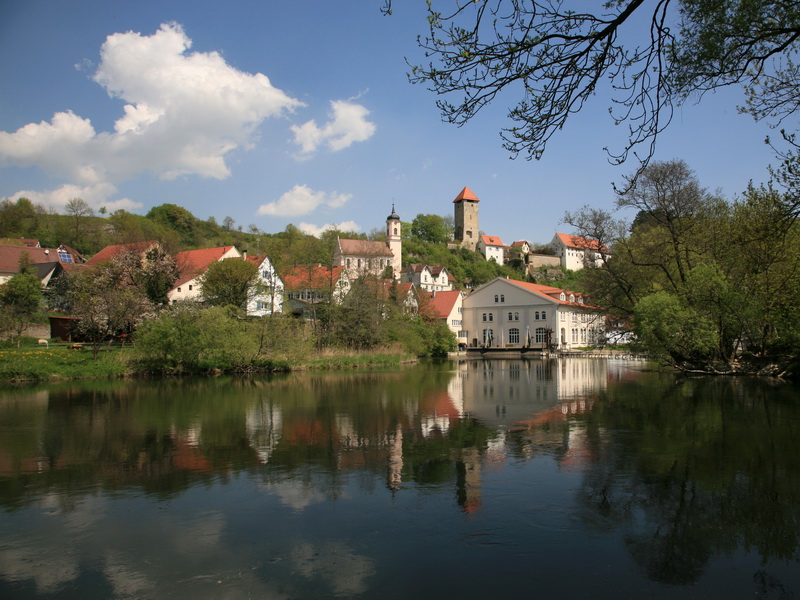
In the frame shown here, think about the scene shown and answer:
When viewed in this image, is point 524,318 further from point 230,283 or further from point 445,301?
point 230,283

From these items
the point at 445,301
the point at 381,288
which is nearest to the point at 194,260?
the point at 381,288

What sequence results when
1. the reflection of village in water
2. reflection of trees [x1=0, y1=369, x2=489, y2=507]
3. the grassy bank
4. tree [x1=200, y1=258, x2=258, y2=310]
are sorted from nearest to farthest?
reflection of trees [x1=0, y1=369, x2=489, y2=507] → the reflection of village in water → the grassy bank → tree [x1=200, y1=258, x2=258, y2=310]

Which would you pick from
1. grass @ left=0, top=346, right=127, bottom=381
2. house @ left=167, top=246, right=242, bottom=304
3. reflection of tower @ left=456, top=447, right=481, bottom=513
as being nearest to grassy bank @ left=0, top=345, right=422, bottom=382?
grass @ left=0, top=346, right=127, bottom=381

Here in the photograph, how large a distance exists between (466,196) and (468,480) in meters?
139

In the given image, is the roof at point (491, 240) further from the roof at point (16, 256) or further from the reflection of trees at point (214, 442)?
the reflection of trees at point (214, 442)

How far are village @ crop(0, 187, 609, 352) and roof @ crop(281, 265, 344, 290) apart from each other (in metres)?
0.09

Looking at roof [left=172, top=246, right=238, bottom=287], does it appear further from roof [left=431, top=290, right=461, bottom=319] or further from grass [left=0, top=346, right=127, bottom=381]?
roof [left=431, top=290, right=461, bottom=319]

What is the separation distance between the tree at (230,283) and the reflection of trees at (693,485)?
113 ft

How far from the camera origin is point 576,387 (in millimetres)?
25281

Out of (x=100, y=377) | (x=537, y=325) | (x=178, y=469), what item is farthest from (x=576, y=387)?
(x=537, y=325)

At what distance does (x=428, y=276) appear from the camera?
11156 centimetres

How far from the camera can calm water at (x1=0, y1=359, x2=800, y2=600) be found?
543 cm

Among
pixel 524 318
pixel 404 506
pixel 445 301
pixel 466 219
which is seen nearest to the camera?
pixel 404 506

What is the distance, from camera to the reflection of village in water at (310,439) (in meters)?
9.42
